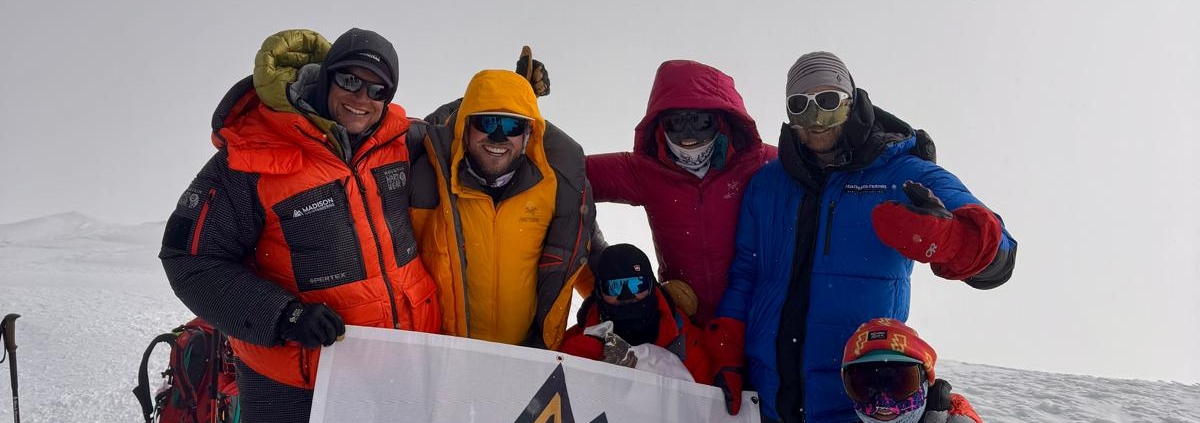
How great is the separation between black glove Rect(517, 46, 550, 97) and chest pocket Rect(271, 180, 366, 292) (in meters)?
1.39

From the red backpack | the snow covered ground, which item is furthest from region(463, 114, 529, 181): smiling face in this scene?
the snow covered ground

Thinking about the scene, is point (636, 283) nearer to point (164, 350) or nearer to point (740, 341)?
point (740, 341)

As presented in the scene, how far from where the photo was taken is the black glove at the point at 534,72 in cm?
371

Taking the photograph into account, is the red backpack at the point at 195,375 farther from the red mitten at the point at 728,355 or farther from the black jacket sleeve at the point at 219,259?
the red mitten at the point at 728,355

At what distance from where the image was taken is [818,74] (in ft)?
9.78

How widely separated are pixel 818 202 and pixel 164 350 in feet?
25.9

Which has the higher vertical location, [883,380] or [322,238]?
[322,238]

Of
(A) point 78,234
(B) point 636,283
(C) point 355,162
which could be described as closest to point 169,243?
(C) point 355,162

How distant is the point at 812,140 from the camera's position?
9.61ft

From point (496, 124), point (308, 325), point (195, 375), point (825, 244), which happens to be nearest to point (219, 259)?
point (308, 325)

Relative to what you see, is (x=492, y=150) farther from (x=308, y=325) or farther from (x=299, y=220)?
(x=308, y=325)

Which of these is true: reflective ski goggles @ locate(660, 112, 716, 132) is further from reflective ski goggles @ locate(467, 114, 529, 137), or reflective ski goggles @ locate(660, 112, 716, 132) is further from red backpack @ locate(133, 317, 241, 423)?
red backpack @ locate(133, 317, 241, 423)

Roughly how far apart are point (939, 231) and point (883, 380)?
0.60 m

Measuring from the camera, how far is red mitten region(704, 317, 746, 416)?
2.94 m
